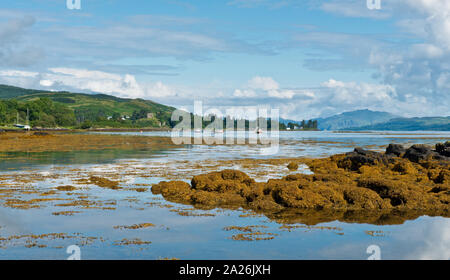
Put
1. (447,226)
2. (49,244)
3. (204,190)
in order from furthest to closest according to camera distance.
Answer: (204,190), (447,226), (49,244)

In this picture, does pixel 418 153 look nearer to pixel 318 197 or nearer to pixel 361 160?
pixel 361 160

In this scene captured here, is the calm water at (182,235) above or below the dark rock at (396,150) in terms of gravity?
below

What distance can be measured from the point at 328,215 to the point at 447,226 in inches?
190

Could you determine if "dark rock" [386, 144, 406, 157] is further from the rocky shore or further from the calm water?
the calm water

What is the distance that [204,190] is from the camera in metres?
23.8

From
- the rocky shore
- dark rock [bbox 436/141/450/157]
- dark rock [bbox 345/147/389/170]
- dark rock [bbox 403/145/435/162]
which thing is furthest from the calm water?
dark rock [bbox 436/141/450/157]

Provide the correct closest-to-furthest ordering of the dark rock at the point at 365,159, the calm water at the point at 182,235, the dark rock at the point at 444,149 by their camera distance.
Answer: the calm water at the point at 182,235
the dark rock at the point at 365,159
the dark rock at the point at 444,149

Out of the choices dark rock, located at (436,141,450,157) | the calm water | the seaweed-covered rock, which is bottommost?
the calm water

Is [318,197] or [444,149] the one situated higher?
[444,149]

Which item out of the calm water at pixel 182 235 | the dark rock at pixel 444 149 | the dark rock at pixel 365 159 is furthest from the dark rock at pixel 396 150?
the calm water at pixel 182 235

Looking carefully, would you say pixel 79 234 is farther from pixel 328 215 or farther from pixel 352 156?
pixel 352 156

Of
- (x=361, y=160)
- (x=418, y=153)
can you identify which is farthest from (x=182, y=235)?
(x=418, y=153)

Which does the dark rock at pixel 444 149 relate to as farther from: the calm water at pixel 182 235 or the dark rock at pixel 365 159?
the calm water at pixel 182 235
